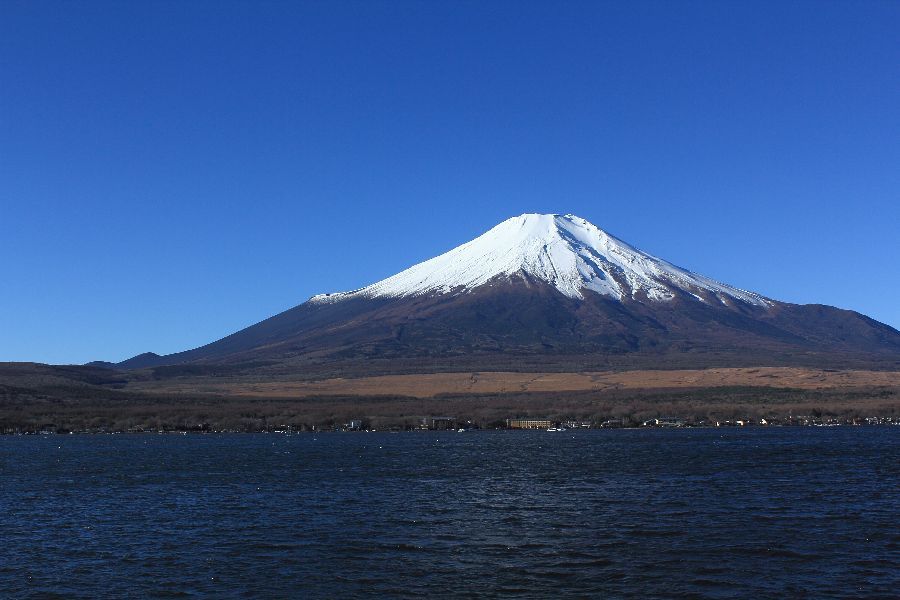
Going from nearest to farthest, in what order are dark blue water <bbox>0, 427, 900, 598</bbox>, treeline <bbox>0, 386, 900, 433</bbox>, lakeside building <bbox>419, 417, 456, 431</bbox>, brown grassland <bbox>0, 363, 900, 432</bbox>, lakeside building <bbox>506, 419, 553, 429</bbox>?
dark blue water <bbox>0, 427, 900, 598</bbox> → lakeside building <bbox>506, 419, 553, 429</bbox> → lakeside building <bbox>419, 417, 456, 431</bbox> → treeline <bbox>0, 386, 900, 433</bbox> → brown grassland <bbox>0, 363, 900, 432</bbox>

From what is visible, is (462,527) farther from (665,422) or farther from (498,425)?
(665,422)

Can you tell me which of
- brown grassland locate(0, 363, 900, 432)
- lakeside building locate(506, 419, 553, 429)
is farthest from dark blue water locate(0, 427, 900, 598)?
brown grassland locate(0, 363, 900, 432)

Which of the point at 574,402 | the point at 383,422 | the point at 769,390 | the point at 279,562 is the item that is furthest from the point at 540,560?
the point at 769,390

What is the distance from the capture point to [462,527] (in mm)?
34688

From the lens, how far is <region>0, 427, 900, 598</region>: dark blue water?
25531 millimetres

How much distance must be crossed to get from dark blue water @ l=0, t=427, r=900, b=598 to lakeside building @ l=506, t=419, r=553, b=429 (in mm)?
56187

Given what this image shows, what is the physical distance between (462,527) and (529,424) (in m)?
91.6

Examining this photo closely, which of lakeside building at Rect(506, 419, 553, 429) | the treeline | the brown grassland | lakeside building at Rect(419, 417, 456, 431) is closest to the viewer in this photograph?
lakeside building at Rect(506, 419, 553, 429)

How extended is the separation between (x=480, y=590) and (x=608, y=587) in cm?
325

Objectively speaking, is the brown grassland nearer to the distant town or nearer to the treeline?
the treeline

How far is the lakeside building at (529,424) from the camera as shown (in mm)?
124438

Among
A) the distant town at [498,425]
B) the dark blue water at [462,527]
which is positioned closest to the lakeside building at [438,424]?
the distant town at [498,425]

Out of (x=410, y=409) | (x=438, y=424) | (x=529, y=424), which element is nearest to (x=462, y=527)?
(x=529, y=424)

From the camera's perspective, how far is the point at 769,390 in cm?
14538
